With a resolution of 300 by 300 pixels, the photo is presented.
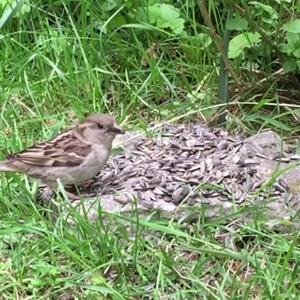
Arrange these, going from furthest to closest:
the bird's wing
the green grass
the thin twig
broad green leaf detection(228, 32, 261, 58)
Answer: broad green leaf detection(228, 32, 261, 58), the thin twig, the bird's wing, the green grass

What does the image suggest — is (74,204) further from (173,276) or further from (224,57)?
(224,57)

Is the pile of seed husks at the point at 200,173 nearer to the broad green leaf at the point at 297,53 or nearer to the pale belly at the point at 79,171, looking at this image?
the pale belly at the point at 79,171

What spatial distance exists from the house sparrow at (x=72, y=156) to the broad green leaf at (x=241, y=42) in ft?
2.75

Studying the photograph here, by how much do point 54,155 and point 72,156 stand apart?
76 mm

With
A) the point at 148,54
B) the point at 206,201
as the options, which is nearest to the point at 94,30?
the point at 148,54

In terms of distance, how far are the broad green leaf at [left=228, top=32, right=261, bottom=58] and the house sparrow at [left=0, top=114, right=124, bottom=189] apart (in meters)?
0.84

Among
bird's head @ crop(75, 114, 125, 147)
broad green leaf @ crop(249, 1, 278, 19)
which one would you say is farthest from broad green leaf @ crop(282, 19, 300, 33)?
bird's head @ crop(75, 114, 125, 147)

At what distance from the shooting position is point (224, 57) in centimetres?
489

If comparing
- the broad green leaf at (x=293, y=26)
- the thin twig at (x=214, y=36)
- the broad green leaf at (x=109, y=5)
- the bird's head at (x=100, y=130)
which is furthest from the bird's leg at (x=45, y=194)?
the broad green leaf at (x=109, y=5)

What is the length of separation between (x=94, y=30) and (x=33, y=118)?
690 millimetres

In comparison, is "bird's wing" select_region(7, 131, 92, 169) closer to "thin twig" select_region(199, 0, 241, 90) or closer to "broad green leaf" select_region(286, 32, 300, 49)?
"thin twig" select_region(199, 0, 241, 90)

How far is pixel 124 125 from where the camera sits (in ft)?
16.5

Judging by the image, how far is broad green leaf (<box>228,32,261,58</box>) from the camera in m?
4.97

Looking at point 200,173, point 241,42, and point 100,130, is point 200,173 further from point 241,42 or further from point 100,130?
point 241,42
